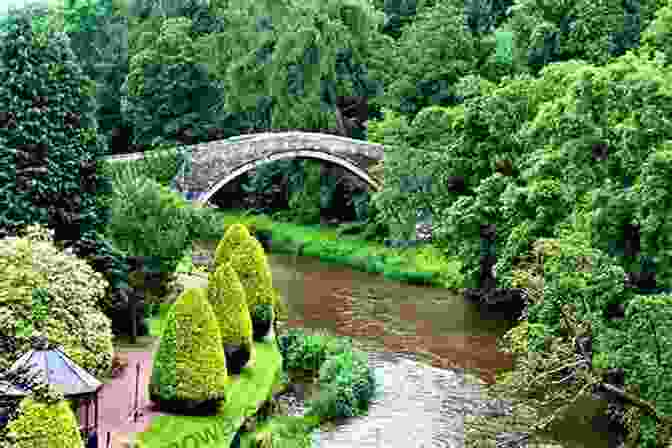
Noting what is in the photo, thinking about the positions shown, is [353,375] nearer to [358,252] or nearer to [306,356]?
[306,356]

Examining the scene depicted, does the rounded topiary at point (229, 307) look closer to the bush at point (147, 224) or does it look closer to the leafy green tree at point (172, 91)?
the bush at point (147, 224)

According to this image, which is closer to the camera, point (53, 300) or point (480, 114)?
point (53, 300)

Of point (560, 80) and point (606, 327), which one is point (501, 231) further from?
point (606, 327)

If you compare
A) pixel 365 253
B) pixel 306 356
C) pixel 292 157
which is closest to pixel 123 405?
pixel 306 356

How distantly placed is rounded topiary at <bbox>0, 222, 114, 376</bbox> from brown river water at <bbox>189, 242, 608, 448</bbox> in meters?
5.27

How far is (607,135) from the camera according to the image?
90.4ft

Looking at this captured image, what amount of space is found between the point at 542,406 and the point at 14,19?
1624 cm

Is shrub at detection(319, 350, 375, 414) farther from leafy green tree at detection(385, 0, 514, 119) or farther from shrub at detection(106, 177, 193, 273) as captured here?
leafy green tree at detection(385, 0, 514, 119)

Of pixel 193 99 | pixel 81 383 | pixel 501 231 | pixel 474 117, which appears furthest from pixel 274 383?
pixel 193 99

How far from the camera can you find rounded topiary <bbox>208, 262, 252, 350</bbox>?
2633 centimetres

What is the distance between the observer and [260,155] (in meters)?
47.5

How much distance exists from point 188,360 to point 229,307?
3.85 meters

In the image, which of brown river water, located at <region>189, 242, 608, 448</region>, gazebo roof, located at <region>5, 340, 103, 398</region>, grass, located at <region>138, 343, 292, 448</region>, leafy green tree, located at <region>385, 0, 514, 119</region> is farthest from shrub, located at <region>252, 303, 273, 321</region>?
leafy green tree, located at <region>385, 0, 514, 119</region>

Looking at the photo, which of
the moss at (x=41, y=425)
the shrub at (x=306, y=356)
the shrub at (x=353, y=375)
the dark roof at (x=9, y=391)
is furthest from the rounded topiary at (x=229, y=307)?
the dark roof at (x=9, y=391)
